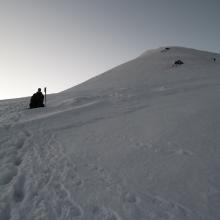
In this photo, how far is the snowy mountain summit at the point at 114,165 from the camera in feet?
20.6

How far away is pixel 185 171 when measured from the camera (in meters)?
7.83

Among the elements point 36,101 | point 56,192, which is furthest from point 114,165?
point 36,101

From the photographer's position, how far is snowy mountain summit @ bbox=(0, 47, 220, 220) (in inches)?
247

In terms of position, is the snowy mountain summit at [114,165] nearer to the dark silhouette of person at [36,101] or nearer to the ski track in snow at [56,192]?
the ski track in snow at [56,192]

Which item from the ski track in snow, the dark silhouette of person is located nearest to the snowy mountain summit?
the ski track in snow

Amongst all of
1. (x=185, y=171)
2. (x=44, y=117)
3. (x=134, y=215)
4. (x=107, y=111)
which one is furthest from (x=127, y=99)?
(x=134, y=215)

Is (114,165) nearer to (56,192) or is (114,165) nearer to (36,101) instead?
(56,192)

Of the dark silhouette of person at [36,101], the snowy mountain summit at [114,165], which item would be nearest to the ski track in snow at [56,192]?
the snowy mountain summit at [114,165]

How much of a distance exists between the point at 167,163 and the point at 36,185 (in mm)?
4001

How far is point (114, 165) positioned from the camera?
8578 millimetres

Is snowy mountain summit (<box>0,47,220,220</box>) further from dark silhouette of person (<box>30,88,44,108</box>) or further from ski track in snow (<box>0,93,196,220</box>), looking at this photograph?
dark silhouette of person (<box>30,88,44,108</box>)

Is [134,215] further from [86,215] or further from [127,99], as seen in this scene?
[127,99]

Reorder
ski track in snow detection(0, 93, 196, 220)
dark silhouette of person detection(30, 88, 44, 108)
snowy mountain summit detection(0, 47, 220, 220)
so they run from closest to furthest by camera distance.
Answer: ski track in snow detection(0, 93, 196, 220), snowy mountain summit detection(0, 47, 220, 220), dark silhouette of person detection(30, 88, 44, 108)

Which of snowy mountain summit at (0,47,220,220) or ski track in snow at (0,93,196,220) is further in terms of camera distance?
snowy mountain summit at (0,47,220,220)
